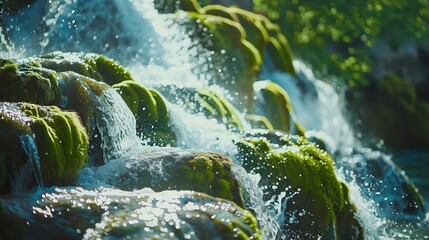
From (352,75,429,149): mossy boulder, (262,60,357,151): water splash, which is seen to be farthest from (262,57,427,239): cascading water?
(352,75,429,149): mossy boulder

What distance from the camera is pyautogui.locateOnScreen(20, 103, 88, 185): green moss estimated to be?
5645 millimetres

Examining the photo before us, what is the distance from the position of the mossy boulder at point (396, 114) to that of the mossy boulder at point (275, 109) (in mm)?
8794

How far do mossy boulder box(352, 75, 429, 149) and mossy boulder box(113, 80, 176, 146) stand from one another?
14.8 meters

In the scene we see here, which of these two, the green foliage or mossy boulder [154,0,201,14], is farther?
the green foliage

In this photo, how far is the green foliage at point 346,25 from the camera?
21.0m

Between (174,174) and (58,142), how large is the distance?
1068mm

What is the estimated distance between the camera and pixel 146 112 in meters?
8.07

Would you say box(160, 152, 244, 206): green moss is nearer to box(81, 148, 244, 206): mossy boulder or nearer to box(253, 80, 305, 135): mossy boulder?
box(81, 148, 244, 206): mossy boulder

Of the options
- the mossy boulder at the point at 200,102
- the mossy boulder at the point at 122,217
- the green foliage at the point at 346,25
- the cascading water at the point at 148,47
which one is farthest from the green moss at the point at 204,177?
the green foliage at the point at 346,25

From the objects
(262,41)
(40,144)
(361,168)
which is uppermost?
(262,41)

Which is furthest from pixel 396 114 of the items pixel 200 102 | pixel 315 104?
pixel 200 102

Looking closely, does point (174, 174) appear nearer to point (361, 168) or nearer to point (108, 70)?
point (108, 70)

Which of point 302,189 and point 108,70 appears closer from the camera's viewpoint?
point 302,189

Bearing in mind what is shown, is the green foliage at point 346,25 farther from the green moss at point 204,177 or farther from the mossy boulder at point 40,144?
the mossy boulder at point 40,144
